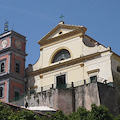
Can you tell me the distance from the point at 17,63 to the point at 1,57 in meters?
2.02

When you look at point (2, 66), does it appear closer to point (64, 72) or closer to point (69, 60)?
point (64, 72)

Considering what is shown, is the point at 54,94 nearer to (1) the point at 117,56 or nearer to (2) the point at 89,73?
(2) the point at 89,73

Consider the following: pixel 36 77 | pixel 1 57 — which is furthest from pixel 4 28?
pixel 36 77

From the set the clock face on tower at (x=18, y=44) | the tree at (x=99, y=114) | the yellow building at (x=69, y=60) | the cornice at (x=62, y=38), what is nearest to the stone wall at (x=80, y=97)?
the yellow building at (x=69, y=60)

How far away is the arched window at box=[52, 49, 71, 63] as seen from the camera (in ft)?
128

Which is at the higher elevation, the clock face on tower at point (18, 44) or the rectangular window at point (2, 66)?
the clock face on tower at point (18, 44)

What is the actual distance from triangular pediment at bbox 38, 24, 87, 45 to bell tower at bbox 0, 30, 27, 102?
8.65 ft

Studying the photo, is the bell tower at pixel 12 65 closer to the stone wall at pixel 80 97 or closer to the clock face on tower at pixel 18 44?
the clock face on tower at pixel 18 44

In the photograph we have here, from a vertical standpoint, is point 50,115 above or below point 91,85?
below

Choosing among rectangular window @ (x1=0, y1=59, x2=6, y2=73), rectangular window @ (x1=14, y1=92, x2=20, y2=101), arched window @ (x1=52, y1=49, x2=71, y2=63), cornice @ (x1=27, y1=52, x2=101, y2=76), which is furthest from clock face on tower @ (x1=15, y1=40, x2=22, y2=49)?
rectangular window @ (x1=14, y1=92, x2=20, y2=101)

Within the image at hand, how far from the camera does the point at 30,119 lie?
2200cm

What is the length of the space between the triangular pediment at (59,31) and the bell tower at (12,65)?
2.64 metres

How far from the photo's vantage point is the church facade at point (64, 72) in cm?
3312

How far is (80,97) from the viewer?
109 ft
